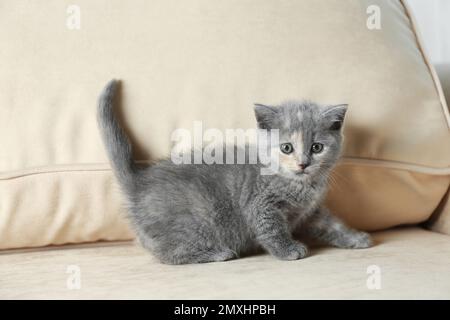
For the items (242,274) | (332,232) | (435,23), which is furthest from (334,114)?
(435,23)

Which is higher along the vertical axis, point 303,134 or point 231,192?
point 303,134

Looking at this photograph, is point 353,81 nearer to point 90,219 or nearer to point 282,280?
point 282,280

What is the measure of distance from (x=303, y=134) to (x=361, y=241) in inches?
11.7

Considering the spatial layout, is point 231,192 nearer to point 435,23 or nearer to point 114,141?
point 114,141

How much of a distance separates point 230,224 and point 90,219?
13.2 inches

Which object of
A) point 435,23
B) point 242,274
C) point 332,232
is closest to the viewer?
point 242,274

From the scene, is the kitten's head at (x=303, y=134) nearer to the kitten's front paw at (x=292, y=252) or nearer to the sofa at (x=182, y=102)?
the sofa at (x=182, y=102)

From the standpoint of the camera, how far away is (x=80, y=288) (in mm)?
1080

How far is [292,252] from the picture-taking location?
1.27 meters

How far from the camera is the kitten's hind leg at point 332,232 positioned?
1362 millimetres

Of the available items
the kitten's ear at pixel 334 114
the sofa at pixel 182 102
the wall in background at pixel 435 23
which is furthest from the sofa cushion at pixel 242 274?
the wall in background at pixel 435 23

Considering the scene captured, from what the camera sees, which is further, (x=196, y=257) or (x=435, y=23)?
(x=435, y=23)

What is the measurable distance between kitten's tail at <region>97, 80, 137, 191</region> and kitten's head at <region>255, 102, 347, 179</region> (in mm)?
316

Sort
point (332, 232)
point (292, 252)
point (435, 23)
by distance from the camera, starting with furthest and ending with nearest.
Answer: point (435, 23), point (332, 232), point (292, 252)
